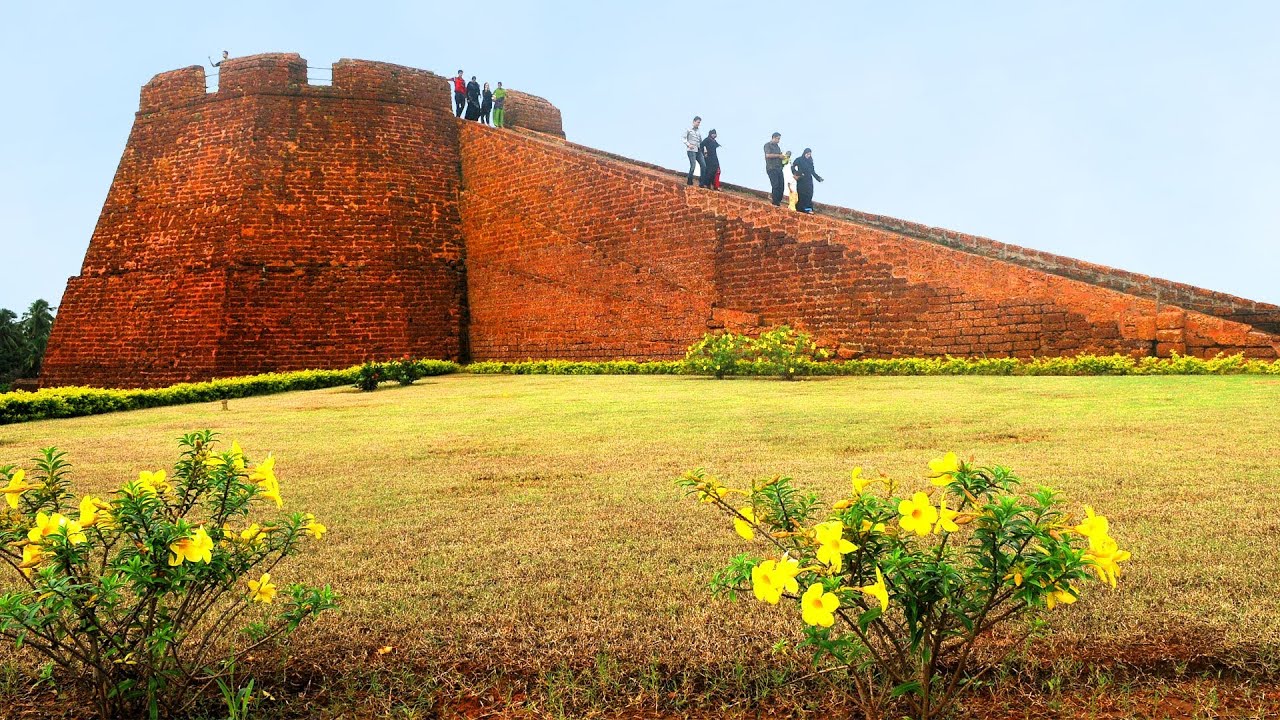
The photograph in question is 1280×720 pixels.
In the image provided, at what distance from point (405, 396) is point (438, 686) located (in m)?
8.53

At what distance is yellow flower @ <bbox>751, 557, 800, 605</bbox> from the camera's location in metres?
1.62

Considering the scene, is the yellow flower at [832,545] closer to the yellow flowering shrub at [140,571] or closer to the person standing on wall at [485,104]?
the yellow flowering shrub at [140,571]

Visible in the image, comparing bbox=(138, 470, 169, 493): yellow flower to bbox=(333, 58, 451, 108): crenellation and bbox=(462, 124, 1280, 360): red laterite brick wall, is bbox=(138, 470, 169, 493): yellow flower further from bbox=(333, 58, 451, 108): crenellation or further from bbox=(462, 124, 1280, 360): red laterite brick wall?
bbox=(333, 58, 451, 108): crenellation

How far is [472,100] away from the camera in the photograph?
1767 cm

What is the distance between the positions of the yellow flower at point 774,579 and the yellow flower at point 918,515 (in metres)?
0.22

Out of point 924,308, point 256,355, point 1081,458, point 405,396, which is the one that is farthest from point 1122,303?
point 256,355

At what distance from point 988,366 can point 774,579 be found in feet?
32.2

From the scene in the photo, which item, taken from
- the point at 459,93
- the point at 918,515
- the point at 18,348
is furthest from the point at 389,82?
the point at 918,515

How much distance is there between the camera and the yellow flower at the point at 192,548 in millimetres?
1816

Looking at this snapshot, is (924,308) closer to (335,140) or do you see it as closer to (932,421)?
(932,421)

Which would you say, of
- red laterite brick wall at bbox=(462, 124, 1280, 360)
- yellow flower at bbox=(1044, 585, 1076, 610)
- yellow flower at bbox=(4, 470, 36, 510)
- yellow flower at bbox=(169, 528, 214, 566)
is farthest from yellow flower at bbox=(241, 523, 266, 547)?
red laterite brick wall at bbox=(462, 124, 1280, 360)

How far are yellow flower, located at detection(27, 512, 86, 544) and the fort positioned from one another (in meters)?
10.8

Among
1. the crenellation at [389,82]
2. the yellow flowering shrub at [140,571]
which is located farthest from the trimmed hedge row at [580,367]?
the yellow flowering shrub at [140,571]

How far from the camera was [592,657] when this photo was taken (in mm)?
2385
